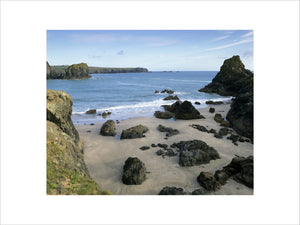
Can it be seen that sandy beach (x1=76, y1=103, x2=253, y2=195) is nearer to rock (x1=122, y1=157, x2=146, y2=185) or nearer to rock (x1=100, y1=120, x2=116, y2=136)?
rock (x1=122, y1=157, x2=146, y2=185)

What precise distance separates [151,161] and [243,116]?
9.07 meters

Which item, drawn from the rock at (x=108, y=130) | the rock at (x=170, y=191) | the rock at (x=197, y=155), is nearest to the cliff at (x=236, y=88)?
the rock at (x=197, y=155)

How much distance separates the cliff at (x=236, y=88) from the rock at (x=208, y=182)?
8032 millimetres

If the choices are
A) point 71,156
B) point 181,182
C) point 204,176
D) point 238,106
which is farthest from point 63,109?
point 238,106

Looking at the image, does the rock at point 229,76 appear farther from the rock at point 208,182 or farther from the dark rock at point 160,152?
the rock at point 208,182

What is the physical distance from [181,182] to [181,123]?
32.8 ft

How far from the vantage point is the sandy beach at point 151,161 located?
25.5 ft

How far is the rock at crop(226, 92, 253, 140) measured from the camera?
1409 cm

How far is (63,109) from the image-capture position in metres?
8.68

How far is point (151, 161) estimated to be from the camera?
10016 mm

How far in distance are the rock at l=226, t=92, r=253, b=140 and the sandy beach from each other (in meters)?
1.60

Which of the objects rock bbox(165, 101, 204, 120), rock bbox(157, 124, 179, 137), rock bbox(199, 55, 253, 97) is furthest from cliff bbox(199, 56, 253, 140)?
rock bbox(157, 124, 179, 137)

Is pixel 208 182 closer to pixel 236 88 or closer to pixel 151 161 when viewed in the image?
pixel 151 161

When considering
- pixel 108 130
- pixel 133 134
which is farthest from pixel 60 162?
pixel 108 130
